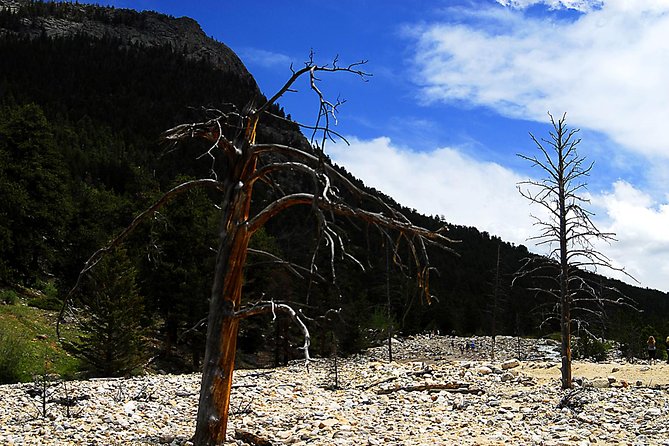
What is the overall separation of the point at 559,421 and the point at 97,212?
132 feet

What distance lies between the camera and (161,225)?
29906 mm

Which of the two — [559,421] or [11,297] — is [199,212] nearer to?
[11,297]

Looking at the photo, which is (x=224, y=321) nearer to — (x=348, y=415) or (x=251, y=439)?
(x=251, y=439)

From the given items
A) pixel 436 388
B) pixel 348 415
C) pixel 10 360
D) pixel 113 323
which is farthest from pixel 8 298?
pixel 348 415

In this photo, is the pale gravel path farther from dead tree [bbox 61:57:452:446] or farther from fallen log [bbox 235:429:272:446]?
dead tree [bbox 61:57:452:446]

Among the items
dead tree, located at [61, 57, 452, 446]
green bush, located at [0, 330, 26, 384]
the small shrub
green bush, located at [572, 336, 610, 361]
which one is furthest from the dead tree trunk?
green bush, located at [572, 336, 610, 361]

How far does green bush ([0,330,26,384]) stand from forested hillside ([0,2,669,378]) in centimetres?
419

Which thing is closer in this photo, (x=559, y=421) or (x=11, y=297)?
(x=559, y=421)

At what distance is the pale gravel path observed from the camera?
9.58 meters

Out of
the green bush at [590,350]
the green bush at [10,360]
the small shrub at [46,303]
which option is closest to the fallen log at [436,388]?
the green bush at [10,360]

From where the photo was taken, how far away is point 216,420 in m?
7.98

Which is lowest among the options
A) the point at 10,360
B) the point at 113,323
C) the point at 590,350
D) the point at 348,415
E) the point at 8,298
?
the point at 348,415

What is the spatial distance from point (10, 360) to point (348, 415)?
11700 mm

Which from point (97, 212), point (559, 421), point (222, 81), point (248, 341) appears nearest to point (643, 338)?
point (248, 341)
